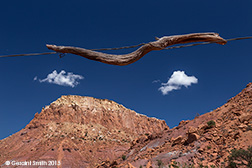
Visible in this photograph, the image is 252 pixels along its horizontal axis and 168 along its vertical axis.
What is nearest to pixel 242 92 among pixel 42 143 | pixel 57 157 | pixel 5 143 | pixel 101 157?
pixel 101 157

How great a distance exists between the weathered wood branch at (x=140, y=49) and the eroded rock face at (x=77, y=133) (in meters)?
41.3

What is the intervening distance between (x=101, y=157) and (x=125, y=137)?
15.7 meters

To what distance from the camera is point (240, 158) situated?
1525cm

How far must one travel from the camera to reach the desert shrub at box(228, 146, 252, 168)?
14.7 metres

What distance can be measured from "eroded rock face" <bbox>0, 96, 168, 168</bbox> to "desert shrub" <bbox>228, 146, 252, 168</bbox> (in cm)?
2822

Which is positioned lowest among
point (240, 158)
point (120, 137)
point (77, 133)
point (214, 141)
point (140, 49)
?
point (240, 158)

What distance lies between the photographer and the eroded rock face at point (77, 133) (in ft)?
161

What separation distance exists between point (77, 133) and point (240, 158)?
4930 cm
